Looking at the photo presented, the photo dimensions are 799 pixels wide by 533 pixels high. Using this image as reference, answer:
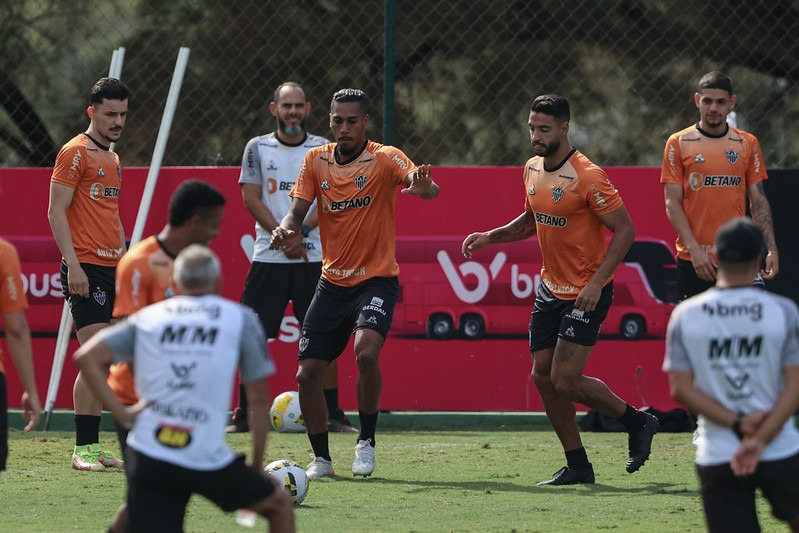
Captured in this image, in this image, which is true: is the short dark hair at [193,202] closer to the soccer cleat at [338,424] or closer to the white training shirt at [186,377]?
the white training shirt at [186,377]

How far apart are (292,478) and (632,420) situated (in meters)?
2.24

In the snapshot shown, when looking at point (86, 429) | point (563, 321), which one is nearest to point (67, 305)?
point (86, 429)

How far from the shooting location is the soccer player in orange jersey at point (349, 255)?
27.5ft

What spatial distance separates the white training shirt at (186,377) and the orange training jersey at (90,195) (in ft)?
13.6

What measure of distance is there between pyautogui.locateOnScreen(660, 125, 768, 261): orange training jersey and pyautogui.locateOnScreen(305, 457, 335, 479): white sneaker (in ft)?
9.30

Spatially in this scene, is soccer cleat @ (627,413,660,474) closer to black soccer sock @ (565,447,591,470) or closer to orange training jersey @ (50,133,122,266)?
black soccer sock @ (565,447,591,470)

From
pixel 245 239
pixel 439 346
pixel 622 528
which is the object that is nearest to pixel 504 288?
pixel 439 346

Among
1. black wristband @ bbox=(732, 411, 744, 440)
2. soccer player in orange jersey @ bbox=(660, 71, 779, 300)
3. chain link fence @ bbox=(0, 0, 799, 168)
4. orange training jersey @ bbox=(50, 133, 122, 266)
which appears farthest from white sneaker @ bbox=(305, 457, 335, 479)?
chain link fence @ bbox=(0, 0, 799, 168)

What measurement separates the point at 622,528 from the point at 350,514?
4.59ft

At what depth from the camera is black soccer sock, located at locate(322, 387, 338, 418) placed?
10.8m

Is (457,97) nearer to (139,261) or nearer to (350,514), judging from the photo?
(350,514)

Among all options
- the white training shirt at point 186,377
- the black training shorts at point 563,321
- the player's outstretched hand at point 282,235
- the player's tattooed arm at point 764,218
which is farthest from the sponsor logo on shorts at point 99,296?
the player's tattooed arm at point 764,218

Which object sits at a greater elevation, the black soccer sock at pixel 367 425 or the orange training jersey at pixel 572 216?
the orange training jersey at pixel 572 216

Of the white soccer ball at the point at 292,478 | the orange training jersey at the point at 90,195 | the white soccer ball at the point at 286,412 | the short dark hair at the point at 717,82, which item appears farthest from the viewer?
the white soccer ball at the point at 286,412
